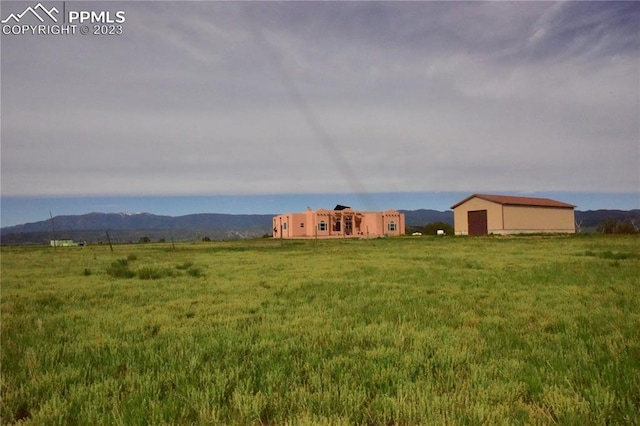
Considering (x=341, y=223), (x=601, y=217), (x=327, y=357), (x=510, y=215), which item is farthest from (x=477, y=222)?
(x=601, y=217)

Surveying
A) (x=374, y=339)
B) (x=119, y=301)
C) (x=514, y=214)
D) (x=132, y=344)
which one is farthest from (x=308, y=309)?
(x=514, y=214)

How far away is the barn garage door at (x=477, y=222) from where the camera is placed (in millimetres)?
57750

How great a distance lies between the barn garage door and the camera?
57.8 metres

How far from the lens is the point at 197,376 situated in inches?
205

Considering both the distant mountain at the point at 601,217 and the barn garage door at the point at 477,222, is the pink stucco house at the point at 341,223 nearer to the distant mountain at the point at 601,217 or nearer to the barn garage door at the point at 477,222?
the barn garage door at the point at 477,222

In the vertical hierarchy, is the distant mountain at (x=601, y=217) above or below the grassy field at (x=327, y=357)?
above

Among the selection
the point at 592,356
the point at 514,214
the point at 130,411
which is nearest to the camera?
the point at 130,411

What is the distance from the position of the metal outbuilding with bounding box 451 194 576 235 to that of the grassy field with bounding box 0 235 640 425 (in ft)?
152

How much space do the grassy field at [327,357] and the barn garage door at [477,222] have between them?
157ft

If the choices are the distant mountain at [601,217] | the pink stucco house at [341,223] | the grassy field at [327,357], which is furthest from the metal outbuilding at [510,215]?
the grassy field at [327,357]

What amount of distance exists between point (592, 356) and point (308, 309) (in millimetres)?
5327

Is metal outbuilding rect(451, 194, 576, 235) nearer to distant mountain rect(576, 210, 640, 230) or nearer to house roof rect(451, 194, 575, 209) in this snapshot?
house roof rect(451, 194, 575, 209)

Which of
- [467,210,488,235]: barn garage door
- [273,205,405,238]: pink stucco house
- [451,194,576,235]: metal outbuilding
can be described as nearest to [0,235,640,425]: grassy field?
[451,194,576,235]: metal outbuilding

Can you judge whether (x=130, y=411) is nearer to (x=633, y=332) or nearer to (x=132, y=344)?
(x=132, y=344)
